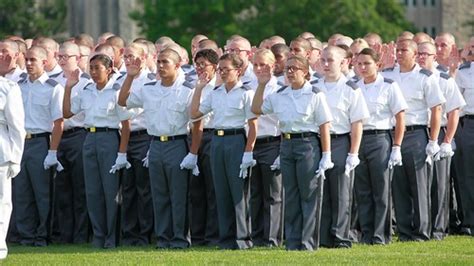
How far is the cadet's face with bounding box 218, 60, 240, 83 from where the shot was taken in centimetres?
2020

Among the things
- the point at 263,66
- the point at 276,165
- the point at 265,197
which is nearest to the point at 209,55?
the point at 263,66

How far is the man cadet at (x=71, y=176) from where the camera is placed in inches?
856

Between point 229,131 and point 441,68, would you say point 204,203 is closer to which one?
point 229,131

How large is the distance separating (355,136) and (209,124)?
1872 mm

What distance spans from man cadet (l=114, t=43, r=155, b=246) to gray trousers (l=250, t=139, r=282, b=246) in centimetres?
132

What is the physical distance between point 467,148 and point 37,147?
4.92m

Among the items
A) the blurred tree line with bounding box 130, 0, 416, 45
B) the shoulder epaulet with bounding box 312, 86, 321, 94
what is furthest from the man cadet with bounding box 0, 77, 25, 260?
the blurred tree line with bounding box 130, 0, 416, 45

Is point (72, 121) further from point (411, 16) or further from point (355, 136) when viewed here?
point (411, 16)

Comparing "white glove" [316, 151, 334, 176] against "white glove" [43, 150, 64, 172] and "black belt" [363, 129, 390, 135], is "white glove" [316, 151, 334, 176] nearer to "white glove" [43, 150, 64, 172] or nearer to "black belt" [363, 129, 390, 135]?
"black belt" [363, 129, 390, 135]

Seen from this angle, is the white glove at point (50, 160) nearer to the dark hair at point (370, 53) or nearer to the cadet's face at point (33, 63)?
the cadet's face at point (33, 63)

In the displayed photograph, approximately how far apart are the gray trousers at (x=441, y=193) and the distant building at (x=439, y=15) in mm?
66900

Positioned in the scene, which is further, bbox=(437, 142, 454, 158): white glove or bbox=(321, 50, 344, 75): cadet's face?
bbox=(437, 142, 454, 158): white glove

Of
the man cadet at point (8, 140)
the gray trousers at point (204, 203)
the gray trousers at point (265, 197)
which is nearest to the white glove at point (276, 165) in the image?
the gray trousers at point (265, 197)

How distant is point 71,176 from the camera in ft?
72.2
